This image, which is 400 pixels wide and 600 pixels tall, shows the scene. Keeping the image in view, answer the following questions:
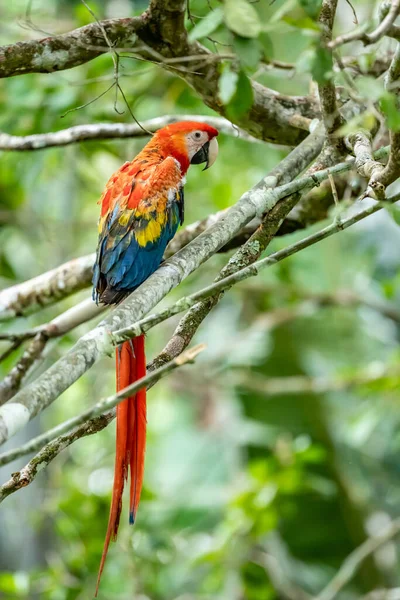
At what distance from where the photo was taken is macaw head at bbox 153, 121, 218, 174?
8.90 feet

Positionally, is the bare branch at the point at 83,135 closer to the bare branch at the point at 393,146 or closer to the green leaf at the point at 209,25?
the bare branch at the point at 393,146

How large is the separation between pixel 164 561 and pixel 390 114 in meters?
2.79

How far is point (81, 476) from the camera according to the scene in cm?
472

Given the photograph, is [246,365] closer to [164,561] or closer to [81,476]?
[81,476]

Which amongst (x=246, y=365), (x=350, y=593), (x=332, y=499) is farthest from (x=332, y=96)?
(x=350, y=593)

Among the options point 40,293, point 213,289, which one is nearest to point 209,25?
point 213,289

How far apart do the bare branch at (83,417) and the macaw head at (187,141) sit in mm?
1417

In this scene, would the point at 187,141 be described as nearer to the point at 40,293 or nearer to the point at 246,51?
the point at 40,293

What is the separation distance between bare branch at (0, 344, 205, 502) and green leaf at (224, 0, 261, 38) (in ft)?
1.82

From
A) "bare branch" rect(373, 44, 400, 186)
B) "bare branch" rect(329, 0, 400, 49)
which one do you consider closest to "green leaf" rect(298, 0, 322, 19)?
"bare branch" rect(329, 0, 400, 49)

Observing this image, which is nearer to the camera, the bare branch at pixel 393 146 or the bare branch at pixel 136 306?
the bare branch at pixel 136 306

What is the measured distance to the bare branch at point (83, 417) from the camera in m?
1.26

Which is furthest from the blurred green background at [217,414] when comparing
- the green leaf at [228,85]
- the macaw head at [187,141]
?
the green leaf at [228,85]

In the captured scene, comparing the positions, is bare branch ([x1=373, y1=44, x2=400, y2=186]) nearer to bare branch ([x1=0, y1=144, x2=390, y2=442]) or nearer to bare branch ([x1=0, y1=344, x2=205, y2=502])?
bare branch ([x1=0, y1=144, x2=390, y2=442])
